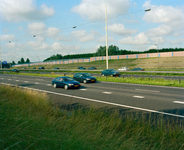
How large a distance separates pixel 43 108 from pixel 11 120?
9.26 feet

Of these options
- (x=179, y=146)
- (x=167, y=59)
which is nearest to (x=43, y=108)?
(x=179, y=146)

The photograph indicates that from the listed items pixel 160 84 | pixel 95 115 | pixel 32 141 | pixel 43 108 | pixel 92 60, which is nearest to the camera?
pixel 32 141

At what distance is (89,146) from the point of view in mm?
3674

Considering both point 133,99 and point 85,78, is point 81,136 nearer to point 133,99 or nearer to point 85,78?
point 133,99

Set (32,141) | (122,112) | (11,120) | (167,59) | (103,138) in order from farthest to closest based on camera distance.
Result: 1. (167,59)
2. (122,112)
3. (11,120)
4. (103,138)
5. (32,141)

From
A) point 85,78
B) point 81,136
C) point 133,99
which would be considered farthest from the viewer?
point 85,78

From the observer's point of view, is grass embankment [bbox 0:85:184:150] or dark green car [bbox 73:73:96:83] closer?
grass embankment [bbox 0:85:184:150]

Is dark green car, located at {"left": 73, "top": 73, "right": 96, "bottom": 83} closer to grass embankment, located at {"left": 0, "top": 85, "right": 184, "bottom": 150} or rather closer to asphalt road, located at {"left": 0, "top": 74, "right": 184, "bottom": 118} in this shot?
asphalt road, located at {"left": 0, "top": 74, "right": 184, "bottom": 118}

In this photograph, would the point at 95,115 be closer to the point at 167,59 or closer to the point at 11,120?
the point at 11,120

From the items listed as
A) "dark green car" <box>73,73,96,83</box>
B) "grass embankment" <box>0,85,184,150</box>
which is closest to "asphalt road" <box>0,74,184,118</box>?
"grass embankment" <box>0,85,184,150</box>

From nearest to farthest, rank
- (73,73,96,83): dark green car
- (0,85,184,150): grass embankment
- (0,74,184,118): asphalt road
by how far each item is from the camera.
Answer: (0,85,184,150): grass embankment, (0,74,184,118): asphalt road, (73,73,96,83): dark green car

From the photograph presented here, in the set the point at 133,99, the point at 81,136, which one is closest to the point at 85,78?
the point at 133,99

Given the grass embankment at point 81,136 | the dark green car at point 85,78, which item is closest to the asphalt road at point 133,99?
the grass embankment at point 81,136

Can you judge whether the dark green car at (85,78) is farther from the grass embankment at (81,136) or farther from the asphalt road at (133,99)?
the grass embankment at (81,136)
